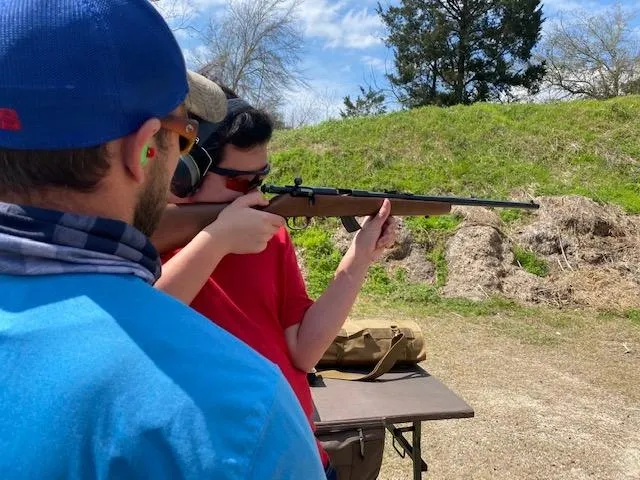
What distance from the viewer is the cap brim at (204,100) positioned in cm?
139

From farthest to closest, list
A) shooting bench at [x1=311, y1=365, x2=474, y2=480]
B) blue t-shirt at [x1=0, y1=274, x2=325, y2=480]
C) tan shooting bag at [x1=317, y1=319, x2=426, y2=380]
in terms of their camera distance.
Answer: tan shooting bag at [x1=317, y1=319, x2=426, y2=380]
shooting bench at [x1=311, y1=365, x2=474, y2=480]
blue t-shirt at [x1=0, y1=274, x2=325, y2=480]

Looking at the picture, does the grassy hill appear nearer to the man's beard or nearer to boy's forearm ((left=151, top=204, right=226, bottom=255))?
boy's forearm ((left=151, top=204, right=226, bottom=255))

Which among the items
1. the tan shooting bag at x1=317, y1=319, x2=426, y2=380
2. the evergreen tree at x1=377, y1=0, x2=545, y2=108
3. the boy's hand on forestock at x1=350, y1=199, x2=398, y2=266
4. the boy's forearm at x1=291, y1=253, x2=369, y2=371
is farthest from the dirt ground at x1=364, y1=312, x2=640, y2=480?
the evergreen tree at x1=377, y1=0, x2=545, y2=108

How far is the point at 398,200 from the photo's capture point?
2795mm

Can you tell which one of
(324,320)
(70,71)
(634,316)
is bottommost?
(634,316)

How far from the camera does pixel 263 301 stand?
1.74m

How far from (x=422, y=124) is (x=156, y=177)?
13.4 m

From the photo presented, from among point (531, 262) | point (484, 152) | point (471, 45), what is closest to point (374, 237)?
point (531, 262)

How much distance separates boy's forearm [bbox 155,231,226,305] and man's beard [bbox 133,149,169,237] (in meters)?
0.64

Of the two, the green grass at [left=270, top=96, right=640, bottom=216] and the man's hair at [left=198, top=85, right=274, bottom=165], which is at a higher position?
the green grass at [left=270, top=96, right=640, bottom=216]

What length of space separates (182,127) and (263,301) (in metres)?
0.91

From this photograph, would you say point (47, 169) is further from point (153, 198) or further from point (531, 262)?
point (531, 262)

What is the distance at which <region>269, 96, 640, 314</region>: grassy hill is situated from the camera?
10195 mm

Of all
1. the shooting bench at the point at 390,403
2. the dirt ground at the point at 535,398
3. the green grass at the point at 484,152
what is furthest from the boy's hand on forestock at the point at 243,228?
the green grass at the point at 484,152
